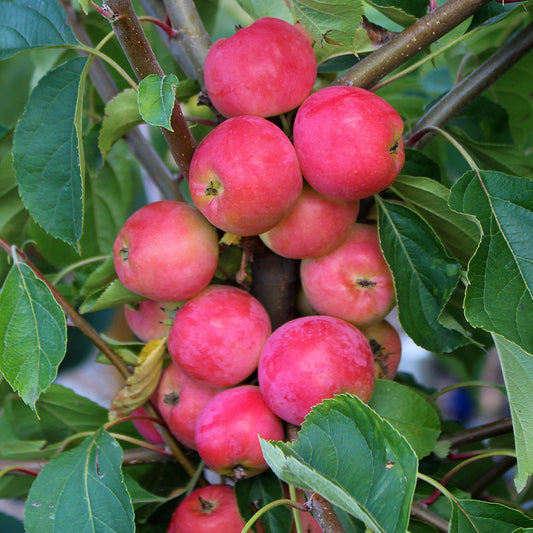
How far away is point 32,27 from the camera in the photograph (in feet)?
1.80

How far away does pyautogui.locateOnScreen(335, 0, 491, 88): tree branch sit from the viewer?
19.4 inches

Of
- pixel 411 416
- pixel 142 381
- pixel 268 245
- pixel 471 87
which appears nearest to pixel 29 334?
pixel 142 381

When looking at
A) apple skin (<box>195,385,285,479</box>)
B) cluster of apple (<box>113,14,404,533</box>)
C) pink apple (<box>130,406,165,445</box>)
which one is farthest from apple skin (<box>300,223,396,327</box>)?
pink apple (<box>130,406,165,445</box>)

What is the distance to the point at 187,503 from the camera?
54 centimetres

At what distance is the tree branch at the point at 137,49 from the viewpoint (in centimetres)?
43

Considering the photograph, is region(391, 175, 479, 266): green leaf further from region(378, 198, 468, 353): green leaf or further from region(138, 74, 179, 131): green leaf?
region(138, 74, 179, 131): green leaf

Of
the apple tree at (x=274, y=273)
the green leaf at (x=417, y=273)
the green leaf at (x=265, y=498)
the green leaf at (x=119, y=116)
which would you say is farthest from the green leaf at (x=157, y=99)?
the green leaf at (x=265, y=498)

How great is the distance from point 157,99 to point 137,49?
6 centimetres

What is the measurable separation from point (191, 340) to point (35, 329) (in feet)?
0.41

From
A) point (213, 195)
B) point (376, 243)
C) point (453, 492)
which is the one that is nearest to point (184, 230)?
point (213, 195)

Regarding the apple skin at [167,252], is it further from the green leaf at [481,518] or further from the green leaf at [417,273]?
the green leaf at [481,518]

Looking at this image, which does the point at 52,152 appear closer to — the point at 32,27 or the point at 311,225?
the point at 32,27

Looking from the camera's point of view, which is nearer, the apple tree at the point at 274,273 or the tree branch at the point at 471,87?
the apple tree at the point at 274,273

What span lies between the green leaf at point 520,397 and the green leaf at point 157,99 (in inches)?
11.5
